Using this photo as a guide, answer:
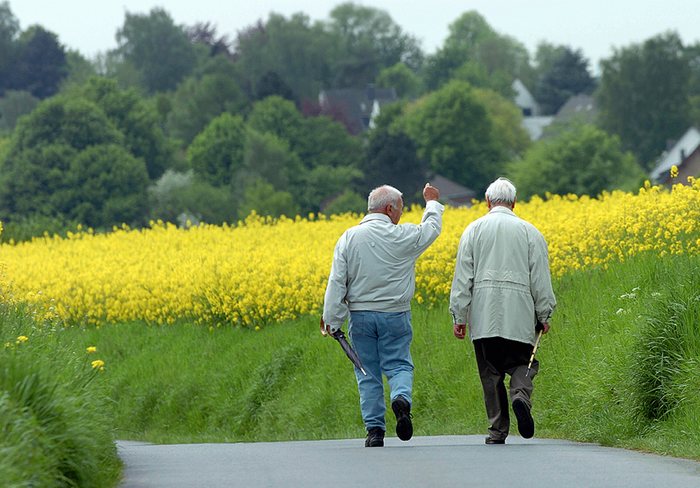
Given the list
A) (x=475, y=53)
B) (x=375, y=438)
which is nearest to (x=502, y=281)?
(x=375, y=438)

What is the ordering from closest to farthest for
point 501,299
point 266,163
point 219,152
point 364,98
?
point 501,299, point 266,163, point 219,152, point 364,98

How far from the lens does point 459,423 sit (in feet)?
52.1

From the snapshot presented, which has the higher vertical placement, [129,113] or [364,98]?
[364,98]

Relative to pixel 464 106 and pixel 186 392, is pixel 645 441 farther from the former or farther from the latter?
pixel 464 106

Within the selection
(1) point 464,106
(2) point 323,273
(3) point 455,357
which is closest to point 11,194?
(1) point 464,106

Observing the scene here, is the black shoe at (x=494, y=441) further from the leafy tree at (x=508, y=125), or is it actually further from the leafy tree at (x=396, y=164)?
the leafy tree at (x=508, y=125)

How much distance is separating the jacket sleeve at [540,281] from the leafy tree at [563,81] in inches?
6513

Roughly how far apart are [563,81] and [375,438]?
17493 centimetres

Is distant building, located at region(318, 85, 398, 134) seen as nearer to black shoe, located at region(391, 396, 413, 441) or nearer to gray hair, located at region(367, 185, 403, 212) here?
gray hair, located at region(367, 185, 403, 212)

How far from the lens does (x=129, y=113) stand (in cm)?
10131

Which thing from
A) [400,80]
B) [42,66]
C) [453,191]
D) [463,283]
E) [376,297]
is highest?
[42,66]

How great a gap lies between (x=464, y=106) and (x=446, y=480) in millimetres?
108719

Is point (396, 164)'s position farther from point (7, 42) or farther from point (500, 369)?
point (500, 369)

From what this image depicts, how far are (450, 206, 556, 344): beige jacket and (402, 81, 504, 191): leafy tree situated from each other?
340 ft
